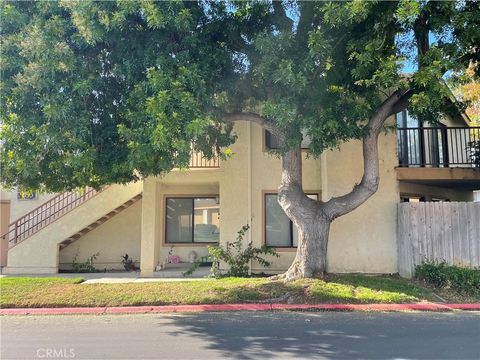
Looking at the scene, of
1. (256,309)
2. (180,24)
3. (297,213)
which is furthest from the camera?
(297,213)

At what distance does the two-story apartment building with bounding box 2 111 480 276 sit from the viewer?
1187cm

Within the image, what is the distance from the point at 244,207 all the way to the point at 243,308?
457 cm

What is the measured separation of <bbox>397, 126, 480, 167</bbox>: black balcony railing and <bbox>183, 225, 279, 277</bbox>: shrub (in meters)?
5.13

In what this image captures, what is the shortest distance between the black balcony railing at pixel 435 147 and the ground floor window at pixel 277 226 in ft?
10.5

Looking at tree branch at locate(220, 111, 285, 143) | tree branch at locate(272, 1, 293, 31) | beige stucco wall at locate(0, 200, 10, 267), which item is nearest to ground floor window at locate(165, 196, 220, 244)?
tree branch at locate(220, 111, 285, 143)

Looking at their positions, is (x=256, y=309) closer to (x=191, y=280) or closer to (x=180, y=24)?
(x=191, y=280)

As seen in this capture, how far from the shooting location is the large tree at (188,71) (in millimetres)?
7102

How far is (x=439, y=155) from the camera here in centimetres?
1316

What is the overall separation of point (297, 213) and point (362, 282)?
2.43m

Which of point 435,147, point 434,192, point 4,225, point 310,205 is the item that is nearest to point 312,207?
point 310,205

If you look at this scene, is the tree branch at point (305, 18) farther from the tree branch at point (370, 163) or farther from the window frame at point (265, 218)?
the window frame at point (265, 218)

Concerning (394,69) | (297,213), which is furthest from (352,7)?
(297,213)

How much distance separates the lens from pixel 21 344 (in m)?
6.26

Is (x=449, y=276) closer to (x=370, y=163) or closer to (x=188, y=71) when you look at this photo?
(x=370, y=163)
